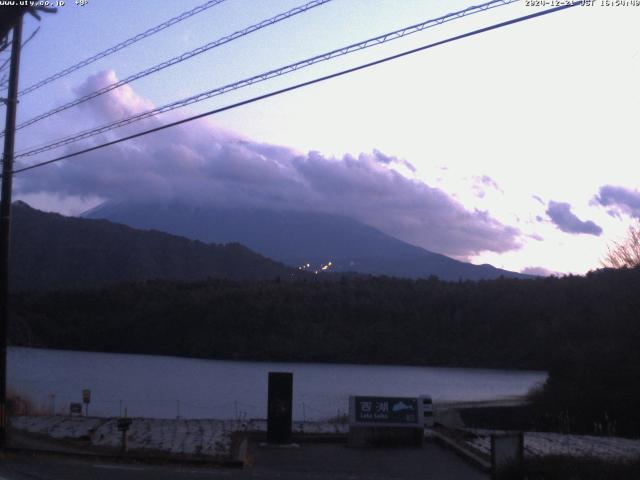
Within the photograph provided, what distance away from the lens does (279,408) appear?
2273 centimetres

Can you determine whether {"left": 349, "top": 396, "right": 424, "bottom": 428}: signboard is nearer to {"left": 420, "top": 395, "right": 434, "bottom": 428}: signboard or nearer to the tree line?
{"left": 420, "top": 395, "right": 434, "bottom": 428}: signboard

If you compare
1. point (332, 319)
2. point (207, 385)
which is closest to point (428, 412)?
point (207, 385)

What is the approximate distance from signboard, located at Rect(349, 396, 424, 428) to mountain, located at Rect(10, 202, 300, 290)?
83.8 metres

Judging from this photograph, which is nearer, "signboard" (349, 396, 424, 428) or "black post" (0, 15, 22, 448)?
"black post" (0, 15, 22, 448)

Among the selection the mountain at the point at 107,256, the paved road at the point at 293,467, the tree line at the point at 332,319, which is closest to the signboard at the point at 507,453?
the paved road at the point at 293,467

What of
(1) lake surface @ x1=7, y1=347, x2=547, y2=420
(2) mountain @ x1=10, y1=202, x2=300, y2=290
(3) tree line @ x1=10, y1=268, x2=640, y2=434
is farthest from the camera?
(2) mountain @ x1=10, y1=202, x2=300, y2=290

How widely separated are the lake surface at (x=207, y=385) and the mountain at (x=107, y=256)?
49.5m

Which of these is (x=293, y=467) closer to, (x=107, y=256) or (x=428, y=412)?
(x=428, y=412)

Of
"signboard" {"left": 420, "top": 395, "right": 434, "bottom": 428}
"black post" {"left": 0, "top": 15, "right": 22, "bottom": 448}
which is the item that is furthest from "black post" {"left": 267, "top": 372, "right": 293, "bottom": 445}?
"black post" {"left": 0, "top": 15, "right": 22, "bottom": 448}

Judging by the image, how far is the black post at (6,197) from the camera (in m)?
21.0

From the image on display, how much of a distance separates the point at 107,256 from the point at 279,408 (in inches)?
3833

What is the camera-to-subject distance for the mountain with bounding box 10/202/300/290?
10800 centimetres

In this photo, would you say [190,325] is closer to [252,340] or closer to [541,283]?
[252,340]

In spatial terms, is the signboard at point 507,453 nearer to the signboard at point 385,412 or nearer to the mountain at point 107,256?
the signboard at point 385,412
